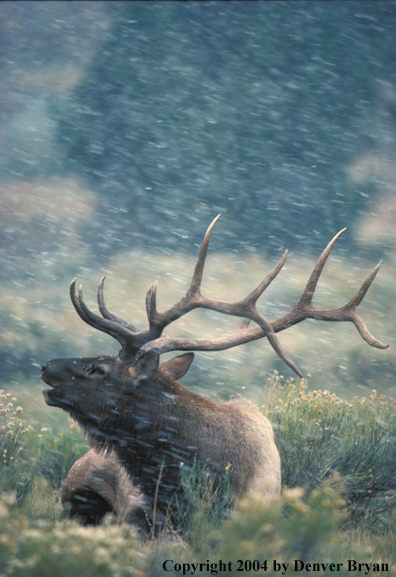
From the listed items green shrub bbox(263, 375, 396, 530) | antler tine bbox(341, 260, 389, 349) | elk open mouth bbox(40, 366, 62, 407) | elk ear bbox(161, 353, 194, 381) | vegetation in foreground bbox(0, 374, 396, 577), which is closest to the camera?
vegetation in foreground bbox(0, 374, 396, 577)

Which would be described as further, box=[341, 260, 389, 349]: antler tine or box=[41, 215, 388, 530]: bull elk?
box=[341, 260, 389, 349]: antler tine

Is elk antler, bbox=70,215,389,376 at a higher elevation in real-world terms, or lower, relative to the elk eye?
higher

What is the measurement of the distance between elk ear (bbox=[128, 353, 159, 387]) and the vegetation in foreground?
0.66 m

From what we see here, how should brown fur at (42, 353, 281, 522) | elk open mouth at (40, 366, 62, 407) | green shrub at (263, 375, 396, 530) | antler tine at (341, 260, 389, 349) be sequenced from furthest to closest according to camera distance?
green shrub at (263, 375, 396, 530) < antler tine at (341, 260, 389, 349) < elk open mouth at (40, 366, 62, 407) < brown fur at (42, 353, 281, 522)

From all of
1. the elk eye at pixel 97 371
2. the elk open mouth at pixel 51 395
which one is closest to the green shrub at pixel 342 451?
the elk eye at pixel 97 371

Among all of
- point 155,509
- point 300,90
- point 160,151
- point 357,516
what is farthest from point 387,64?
point 155,509

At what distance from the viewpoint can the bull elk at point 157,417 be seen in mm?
3047

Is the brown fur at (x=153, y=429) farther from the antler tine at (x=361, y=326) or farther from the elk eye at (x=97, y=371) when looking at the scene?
the antler tine at (x=361, y=326)

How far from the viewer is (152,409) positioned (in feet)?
10.2

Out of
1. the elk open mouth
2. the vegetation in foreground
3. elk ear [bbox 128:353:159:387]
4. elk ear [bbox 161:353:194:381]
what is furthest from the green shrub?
the elk open mouth

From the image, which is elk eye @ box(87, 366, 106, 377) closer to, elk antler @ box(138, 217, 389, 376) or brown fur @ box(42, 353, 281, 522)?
brown fur @ box(42, 353, 281, 522)

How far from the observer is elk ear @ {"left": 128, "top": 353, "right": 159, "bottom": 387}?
Result: 311cm

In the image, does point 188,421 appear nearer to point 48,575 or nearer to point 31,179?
point 48,575

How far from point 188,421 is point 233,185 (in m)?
17.1
